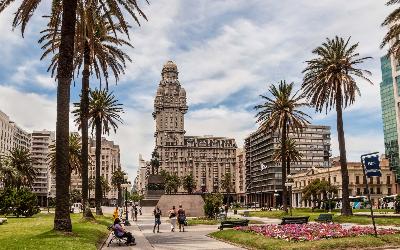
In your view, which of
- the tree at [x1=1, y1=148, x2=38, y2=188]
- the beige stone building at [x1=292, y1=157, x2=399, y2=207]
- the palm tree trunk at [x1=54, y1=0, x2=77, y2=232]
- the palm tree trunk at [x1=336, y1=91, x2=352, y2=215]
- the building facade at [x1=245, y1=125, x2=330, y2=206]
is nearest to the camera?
the palm tree trunk at [x1=54, y1=0, x2=77, y2=232]

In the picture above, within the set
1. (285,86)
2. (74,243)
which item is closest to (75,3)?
(74,243)

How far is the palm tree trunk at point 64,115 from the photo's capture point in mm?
22875

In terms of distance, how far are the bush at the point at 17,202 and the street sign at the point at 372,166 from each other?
4750cm

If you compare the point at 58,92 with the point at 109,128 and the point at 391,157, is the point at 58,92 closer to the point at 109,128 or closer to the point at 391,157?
the point at 109,128

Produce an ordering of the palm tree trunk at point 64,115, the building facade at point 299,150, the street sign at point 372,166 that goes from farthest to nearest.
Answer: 1. the building facade at point 299,150
2. the palm tree trunk at point 64,115
3. the street sign at point 372,166

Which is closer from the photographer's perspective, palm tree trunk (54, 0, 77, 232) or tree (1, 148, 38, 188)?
palm tree trunk (54, 0, 77, 232)

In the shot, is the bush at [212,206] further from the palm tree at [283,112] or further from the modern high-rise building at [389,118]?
the modern high-rise building at [389,118]

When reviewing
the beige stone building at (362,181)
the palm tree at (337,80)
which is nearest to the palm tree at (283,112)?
the palm tree at (337,80)

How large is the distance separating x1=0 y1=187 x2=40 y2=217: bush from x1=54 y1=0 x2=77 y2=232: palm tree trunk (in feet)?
119

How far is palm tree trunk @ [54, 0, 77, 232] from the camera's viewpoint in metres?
22.9

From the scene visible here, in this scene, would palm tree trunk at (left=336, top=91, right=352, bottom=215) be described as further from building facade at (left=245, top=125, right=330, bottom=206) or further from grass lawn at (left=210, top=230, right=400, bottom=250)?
building facade at (left=245, top=125, right=330, bottom=206)

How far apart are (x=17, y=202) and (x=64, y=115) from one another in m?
37.1

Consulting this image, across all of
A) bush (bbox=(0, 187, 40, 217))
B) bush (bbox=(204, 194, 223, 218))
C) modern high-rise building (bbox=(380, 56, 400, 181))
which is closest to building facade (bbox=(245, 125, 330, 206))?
modern high-rise building (bbox=(380, 56, 400, 181))

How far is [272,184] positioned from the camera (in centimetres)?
17325
